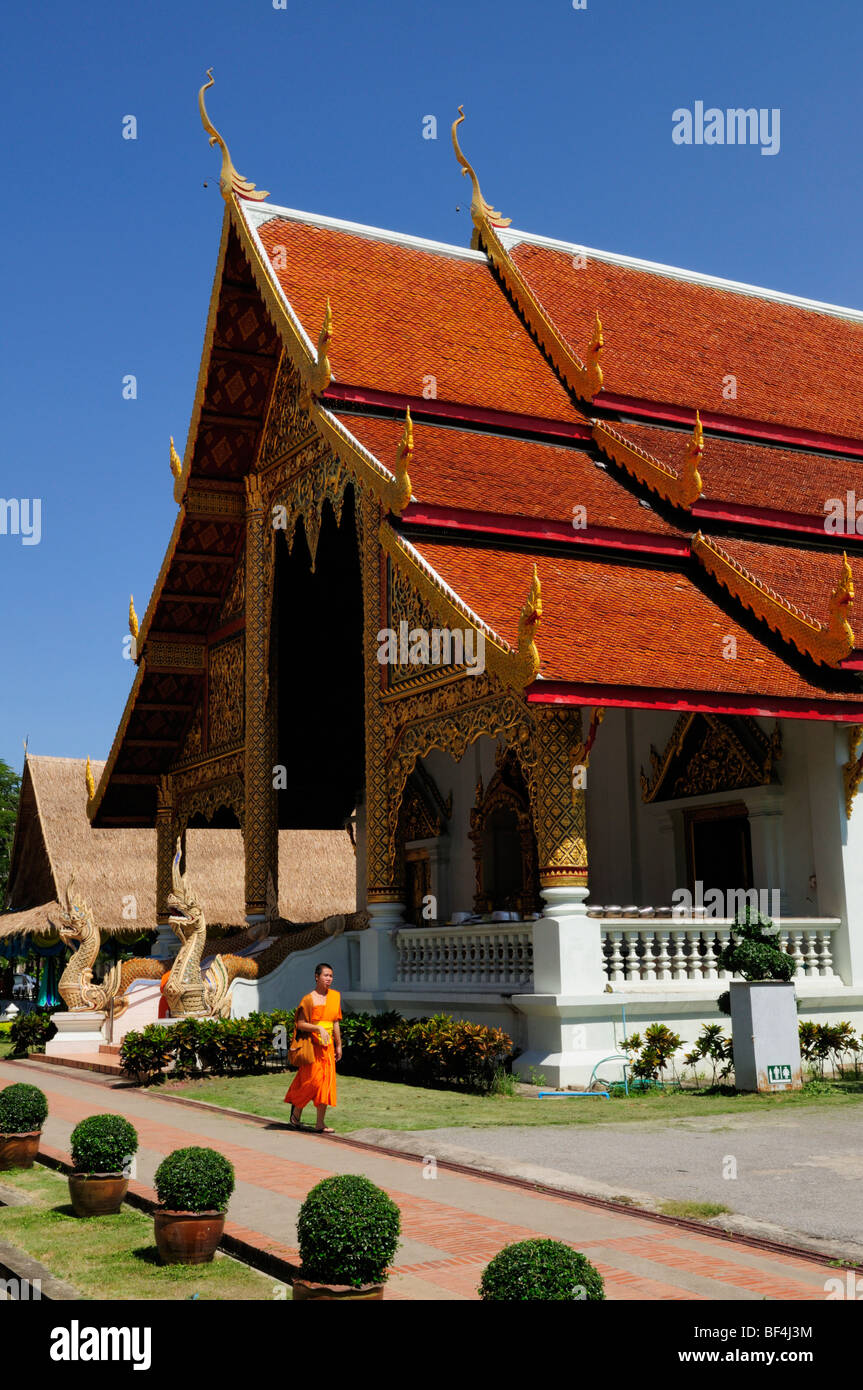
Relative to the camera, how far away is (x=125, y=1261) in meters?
5.84

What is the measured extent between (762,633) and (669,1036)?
4310 millimetres

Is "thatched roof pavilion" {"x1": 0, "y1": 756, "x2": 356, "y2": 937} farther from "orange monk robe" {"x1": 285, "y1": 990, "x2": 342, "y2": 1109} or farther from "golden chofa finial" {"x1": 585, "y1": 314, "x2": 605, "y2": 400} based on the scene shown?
"orange monk robe" {"x1": 285, "y1": 990, "x2": 342, "y2": 1109}

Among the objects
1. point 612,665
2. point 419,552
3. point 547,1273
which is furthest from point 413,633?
point 547,1273

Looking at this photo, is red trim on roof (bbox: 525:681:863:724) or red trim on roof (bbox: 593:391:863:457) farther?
red trim on roof (bbox: 593:391:863:457)

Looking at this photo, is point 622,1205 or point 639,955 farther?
point 639,955

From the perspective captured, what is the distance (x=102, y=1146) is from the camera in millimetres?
6984

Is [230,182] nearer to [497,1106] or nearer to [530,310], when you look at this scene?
[530,310]

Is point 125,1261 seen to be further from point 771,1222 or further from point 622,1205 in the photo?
point 771,1222

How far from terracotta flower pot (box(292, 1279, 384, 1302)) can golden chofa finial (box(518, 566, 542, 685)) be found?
7.31 m

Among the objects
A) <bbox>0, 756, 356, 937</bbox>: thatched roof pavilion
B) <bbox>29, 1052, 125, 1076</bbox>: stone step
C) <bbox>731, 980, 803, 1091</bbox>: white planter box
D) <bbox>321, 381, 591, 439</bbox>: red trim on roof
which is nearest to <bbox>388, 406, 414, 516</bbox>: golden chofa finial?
<bbox>321, 381, 591, 439</bbox>: red trim on roof

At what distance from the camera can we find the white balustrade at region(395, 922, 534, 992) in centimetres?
1299

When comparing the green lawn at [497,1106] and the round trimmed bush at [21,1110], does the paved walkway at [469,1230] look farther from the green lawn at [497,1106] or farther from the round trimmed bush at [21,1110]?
the green lawn at [497,1106]

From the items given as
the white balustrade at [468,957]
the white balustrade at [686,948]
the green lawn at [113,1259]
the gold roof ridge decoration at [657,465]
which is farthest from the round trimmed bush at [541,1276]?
the gold roof ridge decoration at [657,465]

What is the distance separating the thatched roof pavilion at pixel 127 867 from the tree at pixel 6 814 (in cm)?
1079
